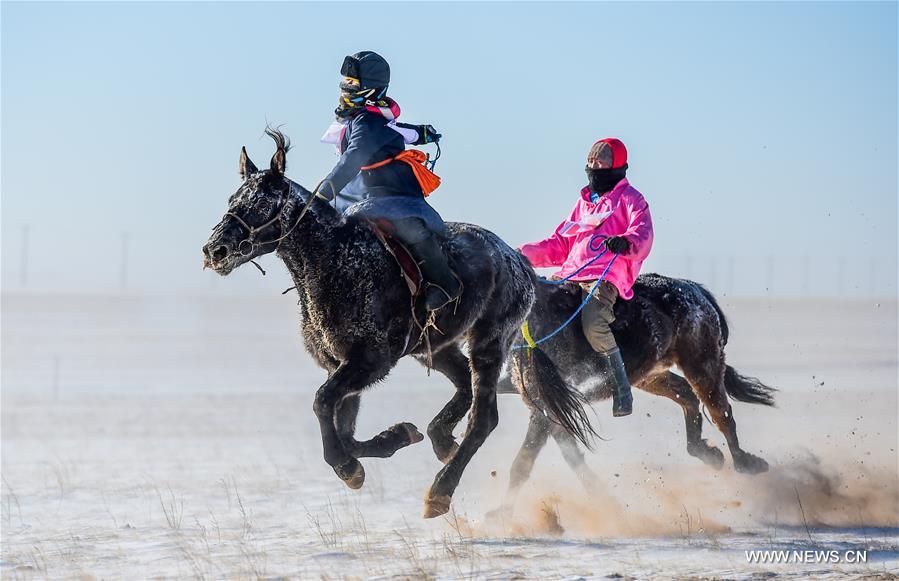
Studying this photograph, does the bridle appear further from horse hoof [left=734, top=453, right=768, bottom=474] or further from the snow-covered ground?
horse hoof [left=734, top=453, right=768, bottom=474]

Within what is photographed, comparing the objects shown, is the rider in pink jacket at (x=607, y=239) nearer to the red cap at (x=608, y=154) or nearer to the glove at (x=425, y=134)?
the red cap at (x=608, y=154)

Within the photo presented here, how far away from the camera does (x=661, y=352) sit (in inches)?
366

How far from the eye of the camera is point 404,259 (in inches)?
286

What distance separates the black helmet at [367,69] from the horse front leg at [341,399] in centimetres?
174

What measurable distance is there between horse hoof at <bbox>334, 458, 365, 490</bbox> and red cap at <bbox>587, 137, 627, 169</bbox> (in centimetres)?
315

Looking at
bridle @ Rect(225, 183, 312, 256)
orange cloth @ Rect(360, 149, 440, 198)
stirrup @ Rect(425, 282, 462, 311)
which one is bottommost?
stirrup @ Rect(425, 282, 462, 311)

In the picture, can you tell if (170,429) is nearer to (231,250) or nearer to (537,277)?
(537,277)

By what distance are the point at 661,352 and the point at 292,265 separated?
11.5ft

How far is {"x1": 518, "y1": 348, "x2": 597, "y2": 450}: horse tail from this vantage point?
Result: 841 cm

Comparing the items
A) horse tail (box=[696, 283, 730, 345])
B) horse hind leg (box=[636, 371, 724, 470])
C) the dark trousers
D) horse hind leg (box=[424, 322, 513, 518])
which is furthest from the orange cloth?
horse tail (box=[696, 283, 730, 345])

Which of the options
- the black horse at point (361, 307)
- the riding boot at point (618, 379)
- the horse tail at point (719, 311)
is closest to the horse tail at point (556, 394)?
the riding boot at point (618, 379)

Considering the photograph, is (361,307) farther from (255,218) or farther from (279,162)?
(279,162)

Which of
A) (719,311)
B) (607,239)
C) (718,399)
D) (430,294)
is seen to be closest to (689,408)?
(718,399)

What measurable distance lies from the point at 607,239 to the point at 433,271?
1.82 metres
